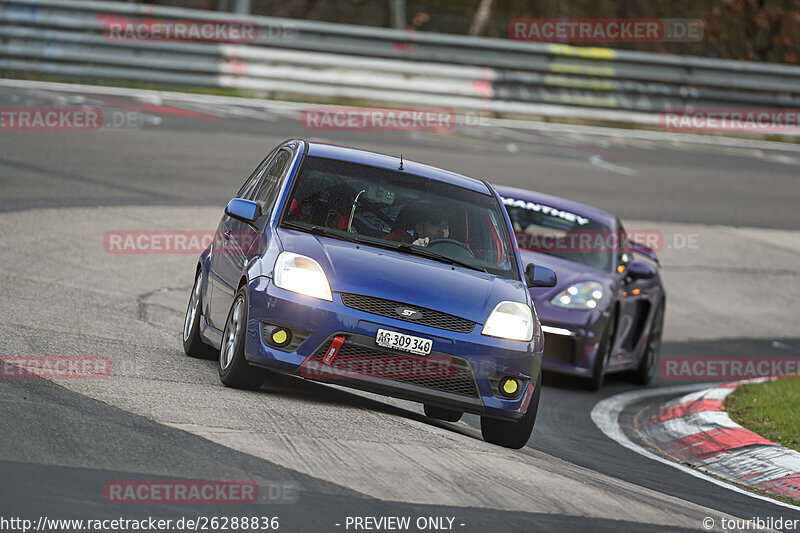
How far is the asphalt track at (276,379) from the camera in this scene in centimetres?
608

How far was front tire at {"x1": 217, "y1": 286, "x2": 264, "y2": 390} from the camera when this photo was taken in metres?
7.72

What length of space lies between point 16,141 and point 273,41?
814 cm

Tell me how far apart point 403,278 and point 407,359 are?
505 mm

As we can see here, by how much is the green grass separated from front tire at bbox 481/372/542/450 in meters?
2.46

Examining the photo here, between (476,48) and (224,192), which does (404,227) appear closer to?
(224,192)

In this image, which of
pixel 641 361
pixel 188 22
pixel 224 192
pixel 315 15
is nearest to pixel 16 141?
pixel 224 192

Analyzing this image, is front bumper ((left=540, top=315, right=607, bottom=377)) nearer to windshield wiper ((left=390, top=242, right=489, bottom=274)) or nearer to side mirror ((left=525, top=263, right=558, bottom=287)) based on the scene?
side mirror ((left=525, top=263, right=558, bottom=287))

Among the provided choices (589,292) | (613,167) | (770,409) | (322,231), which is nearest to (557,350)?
(589,292)

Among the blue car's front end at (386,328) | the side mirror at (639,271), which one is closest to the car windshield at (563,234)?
the side mirror at (639,271)

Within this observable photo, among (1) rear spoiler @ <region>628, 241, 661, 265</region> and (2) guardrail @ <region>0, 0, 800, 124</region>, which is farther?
(2) guardrail @ <region>0, 0, 800, 124</region>

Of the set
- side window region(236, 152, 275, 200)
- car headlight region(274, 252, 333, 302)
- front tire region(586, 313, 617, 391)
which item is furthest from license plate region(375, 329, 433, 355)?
front tire region(586, 313, 617, 391)

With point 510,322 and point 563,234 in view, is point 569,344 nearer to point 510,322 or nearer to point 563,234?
point 563,234

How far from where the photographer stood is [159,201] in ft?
52.3

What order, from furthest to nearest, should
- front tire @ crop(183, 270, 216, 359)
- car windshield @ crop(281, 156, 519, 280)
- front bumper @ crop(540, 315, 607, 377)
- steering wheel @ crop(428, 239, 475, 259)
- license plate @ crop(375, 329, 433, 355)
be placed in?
front bumper @ crop(540, 315, 607, 377), front tire @ crop(183, 270, 216, 359), steering wheel @ crop(428, 239, 475, 259), car windshield @ crop(281, 156, 519, 280), license plate @ crop(375, 329, 433, 355)
